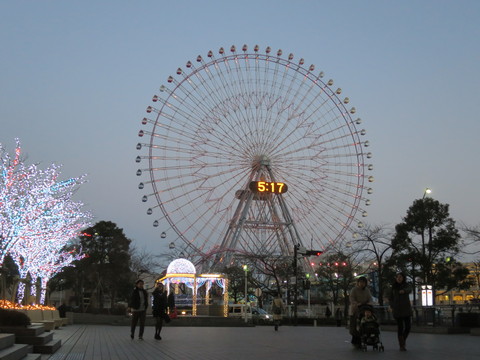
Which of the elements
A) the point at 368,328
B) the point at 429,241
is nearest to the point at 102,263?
the point at 429,241

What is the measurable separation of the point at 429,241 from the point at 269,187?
14933mm

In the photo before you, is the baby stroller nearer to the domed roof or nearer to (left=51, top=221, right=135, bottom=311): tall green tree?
the domed roof

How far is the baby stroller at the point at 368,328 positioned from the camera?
1443 cm

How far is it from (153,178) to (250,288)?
24228 millimetres

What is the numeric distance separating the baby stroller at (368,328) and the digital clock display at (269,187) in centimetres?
3643

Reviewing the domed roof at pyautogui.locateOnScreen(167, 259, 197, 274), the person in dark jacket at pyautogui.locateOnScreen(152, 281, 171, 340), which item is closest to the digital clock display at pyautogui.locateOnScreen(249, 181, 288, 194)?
the domed roof at pyautogui.locateOnScreen(167, 259, 197, 274)

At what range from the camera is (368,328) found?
1448 centimetres

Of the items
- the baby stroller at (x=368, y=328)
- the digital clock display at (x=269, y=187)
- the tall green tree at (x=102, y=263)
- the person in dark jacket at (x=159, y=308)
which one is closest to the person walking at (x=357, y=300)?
the baby stroller at (x=368, y=328)

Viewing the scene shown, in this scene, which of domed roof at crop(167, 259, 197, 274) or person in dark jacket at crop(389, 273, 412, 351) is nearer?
person in dark jacket at crop(389, 273, 412, 351)

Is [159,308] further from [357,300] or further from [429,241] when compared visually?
[429,241]

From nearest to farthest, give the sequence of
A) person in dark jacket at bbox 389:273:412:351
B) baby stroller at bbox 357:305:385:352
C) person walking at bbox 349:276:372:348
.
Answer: baby stroller at bbox 357:305:385:352, person in dark jacket at bbox 389:273:412:351, person walking at bbox 349:276:372:348

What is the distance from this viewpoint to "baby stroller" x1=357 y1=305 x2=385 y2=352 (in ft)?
47.3

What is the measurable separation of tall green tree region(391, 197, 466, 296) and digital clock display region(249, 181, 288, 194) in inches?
481

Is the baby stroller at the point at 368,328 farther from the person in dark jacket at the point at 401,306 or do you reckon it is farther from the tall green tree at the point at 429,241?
the tall green tree at the point at 429,241
